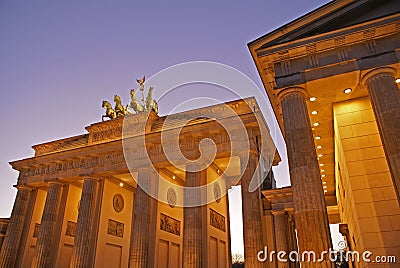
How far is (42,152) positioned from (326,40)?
24.7 meters

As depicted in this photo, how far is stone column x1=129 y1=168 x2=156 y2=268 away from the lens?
19109mm

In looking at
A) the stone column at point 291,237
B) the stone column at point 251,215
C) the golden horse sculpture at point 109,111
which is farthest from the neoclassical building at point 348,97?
the golden horse sculpture at point 109,111

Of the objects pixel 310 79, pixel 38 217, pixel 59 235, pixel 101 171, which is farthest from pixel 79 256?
pixel 310 79

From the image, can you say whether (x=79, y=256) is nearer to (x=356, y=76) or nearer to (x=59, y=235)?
(x=59, y=235)

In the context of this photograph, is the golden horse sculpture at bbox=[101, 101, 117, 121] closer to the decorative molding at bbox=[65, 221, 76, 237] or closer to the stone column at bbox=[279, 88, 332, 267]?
the decorative molding at bbox=[65, 221, 76, 237]

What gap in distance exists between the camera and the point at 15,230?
24.9 meters

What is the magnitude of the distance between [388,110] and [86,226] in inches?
769

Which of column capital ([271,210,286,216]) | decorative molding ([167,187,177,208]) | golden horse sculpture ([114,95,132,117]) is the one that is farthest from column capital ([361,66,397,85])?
golden horse sculpture ([114,95,132,117])

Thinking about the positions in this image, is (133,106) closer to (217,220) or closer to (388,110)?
(217,220)

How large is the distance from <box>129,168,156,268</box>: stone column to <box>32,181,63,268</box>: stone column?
728 cm

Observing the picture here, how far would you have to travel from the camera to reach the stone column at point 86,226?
20750 millimetres

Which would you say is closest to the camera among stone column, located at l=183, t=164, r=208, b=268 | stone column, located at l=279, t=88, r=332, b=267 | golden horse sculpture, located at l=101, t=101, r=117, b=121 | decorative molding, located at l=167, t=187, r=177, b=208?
stone column, located at l=279, t=88, r=332, b=267

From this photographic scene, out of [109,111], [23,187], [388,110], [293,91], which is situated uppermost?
[109,111]

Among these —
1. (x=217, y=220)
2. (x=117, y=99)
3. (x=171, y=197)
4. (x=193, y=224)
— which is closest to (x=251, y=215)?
(x=193, y=224)
